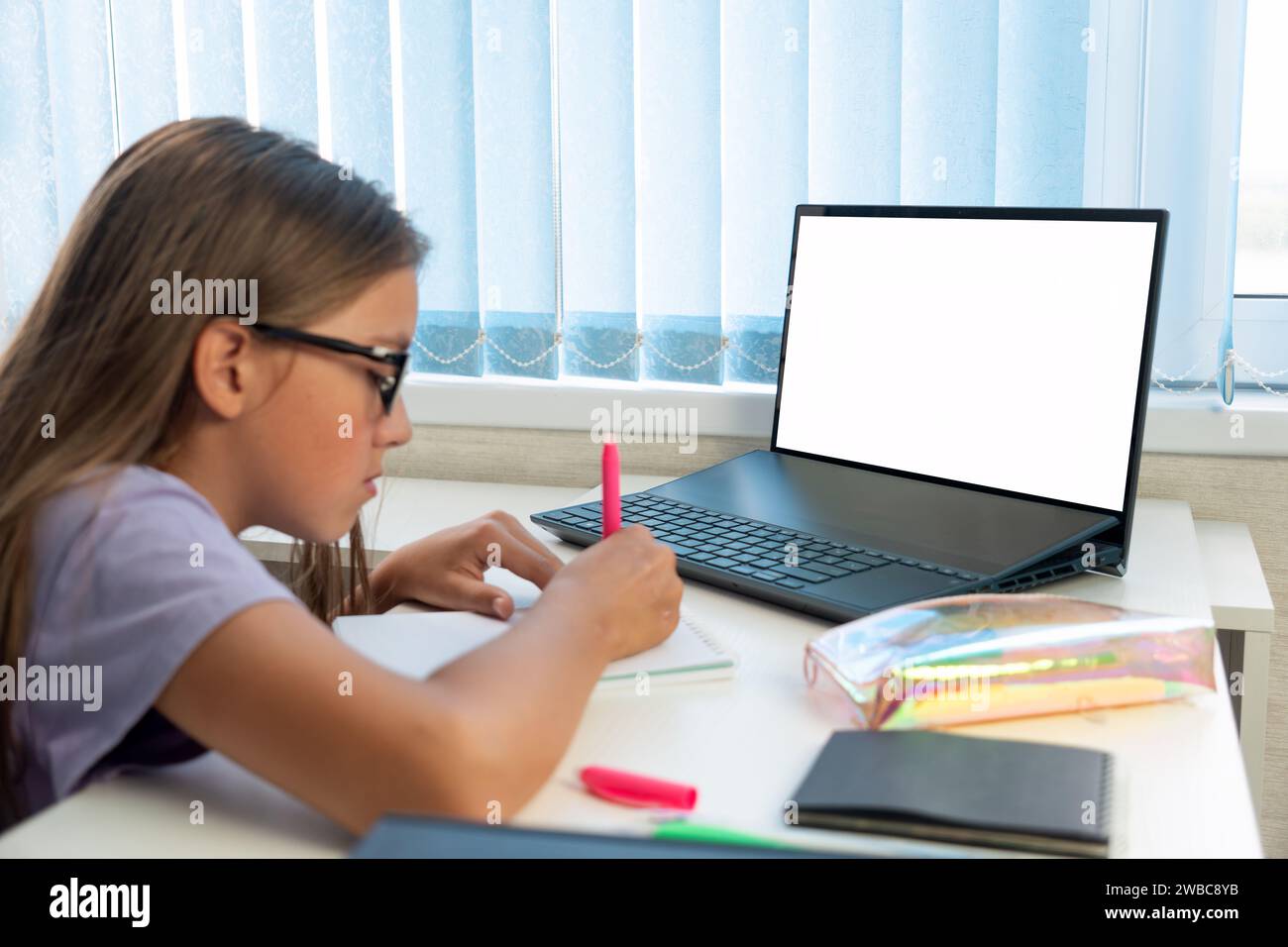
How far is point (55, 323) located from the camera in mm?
825

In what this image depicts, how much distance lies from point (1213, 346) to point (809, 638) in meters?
0.69

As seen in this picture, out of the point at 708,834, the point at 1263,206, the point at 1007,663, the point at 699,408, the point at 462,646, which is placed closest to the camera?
the point at 708,834

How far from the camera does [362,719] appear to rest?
0.62 meters

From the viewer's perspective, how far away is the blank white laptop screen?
1083 mm

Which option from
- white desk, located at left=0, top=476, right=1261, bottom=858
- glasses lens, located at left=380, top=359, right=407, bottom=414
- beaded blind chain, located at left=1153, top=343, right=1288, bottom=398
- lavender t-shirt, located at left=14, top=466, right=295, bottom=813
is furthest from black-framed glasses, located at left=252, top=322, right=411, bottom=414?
beaded blind chain, located at left=1153, top=343, right=1288, bottom=398

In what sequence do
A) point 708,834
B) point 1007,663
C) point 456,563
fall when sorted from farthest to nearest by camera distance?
point 456,563
point 1007,663
point 708,834

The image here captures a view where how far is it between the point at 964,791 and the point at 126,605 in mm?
444

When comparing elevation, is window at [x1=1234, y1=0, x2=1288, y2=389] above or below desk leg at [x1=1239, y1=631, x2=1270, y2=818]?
above

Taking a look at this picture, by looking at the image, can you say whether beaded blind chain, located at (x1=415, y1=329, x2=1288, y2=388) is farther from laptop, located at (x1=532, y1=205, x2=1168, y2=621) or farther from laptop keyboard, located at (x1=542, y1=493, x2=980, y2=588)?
laptop keyboard, located at (x1=542, y1=493, x2=980, y2=588)

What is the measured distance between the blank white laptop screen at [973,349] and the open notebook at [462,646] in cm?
37

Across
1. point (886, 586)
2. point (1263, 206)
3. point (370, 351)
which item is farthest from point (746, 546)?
point (1263, 206)

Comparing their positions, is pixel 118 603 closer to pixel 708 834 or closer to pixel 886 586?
pixel 708 834

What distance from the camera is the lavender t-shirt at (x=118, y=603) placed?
0.66 metres

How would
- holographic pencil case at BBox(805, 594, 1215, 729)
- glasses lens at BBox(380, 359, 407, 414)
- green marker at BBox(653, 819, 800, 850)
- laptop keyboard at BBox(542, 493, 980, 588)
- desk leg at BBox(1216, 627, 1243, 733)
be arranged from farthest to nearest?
1. desk leg at BBox(1216, 627, 1243, 733)
2. laptop keyboard at BBox(542, 493, 980, 588)
3. glasses lens at BBox(380, 359, 407, 414)
4. holographic pencil case at BBox(805, 594, 1215, 729)
5. green marker at BBox(653, 819, 800, 850)
